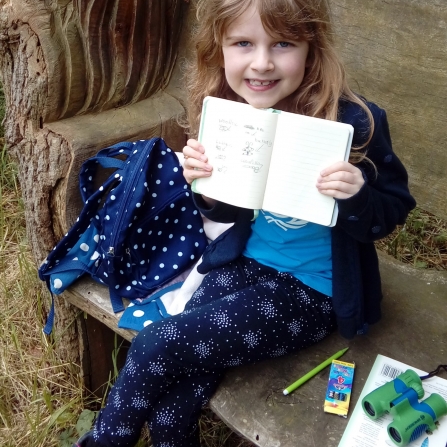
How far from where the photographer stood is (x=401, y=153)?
1.90 metres

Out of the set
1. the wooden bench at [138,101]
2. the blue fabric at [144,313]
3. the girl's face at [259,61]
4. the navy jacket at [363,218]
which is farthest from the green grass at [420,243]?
the girl's face at [259,61]

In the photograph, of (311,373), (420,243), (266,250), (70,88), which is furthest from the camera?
(420,243)

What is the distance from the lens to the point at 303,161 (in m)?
1.24

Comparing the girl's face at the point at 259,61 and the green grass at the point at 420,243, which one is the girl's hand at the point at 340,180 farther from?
the green grass at the point at 420,243

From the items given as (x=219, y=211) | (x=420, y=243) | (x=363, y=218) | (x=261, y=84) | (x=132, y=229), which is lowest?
(x=420, y=243)

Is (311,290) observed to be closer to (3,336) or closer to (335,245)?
(335,245)

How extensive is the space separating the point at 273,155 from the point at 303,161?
0.06 metres

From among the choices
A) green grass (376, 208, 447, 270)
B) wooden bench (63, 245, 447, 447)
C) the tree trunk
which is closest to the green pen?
wooden bench (63, 245, 447, 447)

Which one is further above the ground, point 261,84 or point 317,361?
point 261,84

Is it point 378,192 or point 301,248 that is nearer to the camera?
point 378,192

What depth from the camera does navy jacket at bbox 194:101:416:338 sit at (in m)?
1.31

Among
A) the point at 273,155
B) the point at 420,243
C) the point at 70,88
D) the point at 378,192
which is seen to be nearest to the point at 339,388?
the point at 378,192

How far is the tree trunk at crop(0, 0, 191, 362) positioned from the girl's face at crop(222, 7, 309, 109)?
22.0 inches

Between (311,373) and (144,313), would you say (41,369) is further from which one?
(311,373)
